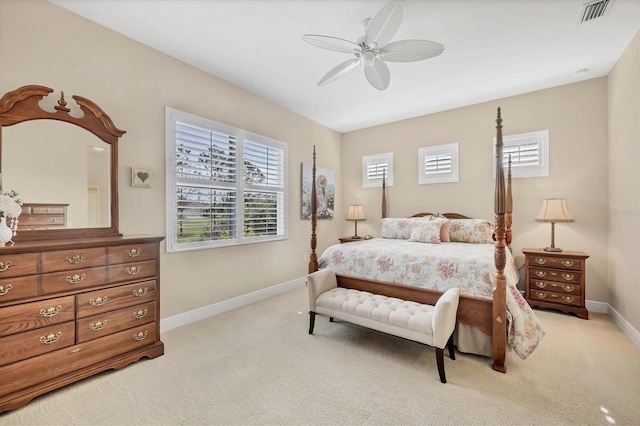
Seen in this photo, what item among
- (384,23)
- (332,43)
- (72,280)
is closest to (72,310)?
(72,280)

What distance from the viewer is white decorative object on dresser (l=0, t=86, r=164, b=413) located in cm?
183

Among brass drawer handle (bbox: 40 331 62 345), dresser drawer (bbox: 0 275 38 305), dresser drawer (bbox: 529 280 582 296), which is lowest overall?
dresser drawer (bbox: 529 280 582 296)

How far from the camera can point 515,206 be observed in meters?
4.17

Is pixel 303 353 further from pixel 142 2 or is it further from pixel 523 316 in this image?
pixel 142 2

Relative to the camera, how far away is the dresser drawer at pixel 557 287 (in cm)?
338

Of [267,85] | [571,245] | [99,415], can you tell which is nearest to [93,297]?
[99,415]

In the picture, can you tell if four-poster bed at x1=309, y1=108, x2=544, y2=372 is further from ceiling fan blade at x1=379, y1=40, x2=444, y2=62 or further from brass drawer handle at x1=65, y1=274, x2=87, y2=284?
brass drawer handle at x1=65, y1=274, x2=87, y2=284

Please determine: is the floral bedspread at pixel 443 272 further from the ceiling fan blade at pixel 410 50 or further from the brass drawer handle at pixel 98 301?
the brass drawer handle at pixel 98 301

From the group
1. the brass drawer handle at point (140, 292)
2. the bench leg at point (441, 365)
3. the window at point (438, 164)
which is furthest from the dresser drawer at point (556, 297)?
the brass drawer handle at point (140, 292)

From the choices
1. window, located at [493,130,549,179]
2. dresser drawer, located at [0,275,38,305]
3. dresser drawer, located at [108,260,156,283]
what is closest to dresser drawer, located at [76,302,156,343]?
dresser drawer, located at [108,260,156,283]

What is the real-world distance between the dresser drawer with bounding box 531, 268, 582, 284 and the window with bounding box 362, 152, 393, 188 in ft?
8.68

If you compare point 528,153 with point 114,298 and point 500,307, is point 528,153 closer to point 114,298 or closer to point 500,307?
point 500,307

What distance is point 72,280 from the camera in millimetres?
2053

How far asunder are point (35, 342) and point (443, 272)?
3.23m
